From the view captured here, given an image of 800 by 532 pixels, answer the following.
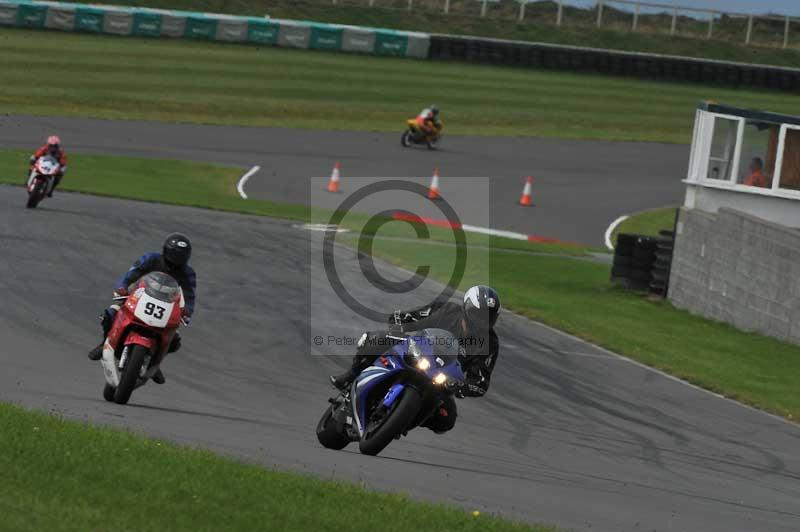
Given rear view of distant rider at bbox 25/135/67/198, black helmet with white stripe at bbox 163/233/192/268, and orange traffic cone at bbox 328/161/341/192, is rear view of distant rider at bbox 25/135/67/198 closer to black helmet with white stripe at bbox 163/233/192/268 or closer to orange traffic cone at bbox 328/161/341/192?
orange traffic cone at bbox 328/161/341/192

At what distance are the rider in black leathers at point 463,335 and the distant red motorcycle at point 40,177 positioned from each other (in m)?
14.0

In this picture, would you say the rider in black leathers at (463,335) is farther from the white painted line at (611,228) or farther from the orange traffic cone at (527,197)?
the orange traffic cone at (527,197)

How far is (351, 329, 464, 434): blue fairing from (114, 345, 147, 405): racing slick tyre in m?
2.05

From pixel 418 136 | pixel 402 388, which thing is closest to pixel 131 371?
pixel 402 388

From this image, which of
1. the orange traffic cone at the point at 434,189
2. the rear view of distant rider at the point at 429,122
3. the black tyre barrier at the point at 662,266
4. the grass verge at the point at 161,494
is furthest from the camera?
the rear view of distant rider at the point at 429,122

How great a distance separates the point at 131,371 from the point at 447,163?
28167 mm

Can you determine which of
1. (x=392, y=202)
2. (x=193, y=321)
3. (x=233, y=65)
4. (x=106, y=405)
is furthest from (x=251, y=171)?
(x=106, y=405)

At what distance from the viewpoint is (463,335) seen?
975cm

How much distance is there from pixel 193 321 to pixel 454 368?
6906mm

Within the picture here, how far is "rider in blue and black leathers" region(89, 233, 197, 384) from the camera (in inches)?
448

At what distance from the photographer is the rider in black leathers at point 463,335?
966 cm

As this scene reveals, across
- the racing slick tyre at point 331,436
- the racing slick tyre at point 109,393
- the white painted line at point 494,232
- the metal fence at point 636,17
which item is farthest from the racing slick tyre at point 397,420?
the metal fence at point 636,17

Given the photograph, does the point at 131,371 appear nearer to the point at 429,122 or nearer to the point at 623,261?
the point at 623,261

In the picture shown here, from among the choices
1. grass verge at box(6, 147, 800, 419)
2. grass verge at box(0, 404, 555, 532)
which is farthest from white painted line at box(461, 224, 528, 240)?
grass verge at box(0, 404, 555, 532)
